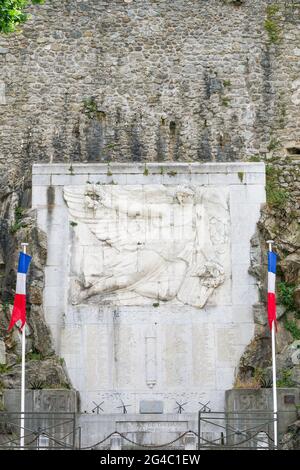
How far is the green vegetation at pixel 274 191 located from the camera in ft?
92.4

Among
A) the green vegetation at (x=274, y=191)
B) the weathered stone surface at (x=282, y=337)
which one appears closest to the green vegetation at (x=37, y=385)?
the weathered stone surface at (x=282, y=337)

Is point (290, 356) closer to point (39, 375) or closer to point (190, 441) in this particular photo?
point (190, 441)

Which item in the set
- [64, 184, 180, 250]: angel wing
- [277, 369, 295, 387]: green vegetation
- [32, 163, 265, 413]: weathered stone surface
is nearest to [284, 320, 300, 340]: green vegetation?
[32, 163, 265, 413]: weathered stone surface

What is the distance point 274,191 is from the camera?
28.7 m

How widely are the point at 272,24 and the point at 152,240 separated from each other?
7844mm

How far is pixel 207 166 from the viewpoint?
27.7 meters

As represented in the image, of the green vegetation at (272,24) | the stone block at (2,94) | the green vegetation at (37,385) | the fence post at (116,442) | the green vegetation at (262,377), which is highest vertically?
the green vegetation at (272,24)

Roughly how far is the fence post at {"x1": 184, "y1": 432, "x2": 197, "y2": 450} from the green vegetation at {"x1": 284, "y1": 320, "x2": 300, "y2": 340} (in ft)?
12.1

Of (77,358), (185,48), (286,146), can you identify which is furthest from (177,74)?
(77,358)

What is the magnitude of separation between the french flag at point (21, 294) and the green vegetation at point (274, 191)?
6095mm

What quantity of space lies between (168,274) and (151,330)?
54.5 inches

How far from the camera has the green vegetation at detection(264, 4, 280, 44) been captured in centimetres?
3139

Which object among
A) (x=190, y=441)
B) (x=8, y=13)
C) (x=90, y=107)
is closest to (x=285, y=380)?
(x=190, y=441)

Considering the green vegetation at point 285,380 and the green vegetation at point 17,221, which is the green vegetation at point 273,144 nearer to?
the green vegetation at point 17,221
